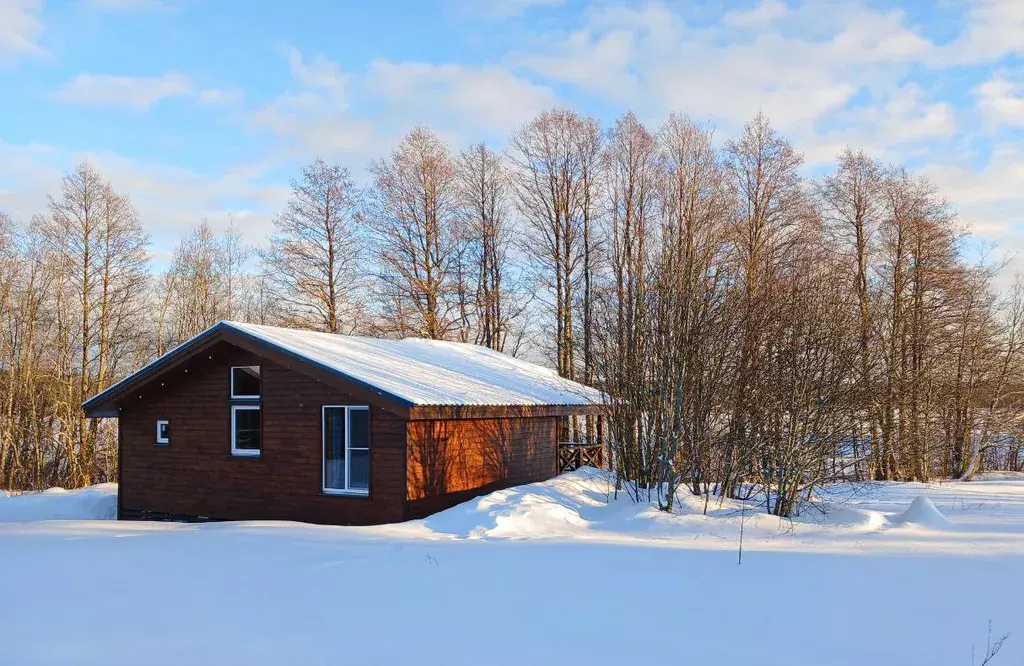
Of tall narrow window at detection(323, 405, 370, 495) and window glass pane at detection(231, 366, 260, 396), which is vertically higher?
window glass pane at detection(231, 366, 260, 396)

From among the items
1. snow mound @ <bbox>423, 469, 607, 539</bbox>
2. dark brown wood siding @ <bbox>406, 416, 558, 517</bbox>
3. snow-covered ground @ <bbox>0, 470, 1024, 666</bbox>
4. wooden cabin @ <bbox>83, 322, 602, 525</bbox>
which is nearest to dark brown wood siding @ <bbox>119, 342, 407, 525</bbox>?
wooden cabin @ <bbox>83, 322, 602, 525</bbox>

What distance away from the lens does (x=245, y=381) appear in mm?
12609

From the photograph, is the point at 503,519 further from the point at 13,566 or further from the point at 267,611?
the point at 13,566

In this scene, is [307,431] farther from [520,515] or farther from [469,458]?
[520,515]

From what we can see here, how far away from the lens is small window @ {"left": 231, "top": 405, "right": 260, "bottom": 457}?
12.5 meters

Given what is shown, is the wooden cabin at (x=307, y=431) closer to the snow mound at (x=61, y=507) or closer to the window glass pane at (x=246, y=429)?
the window glass pane at (x=246, y=429)

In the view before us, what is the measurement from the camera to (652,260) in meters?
11.7

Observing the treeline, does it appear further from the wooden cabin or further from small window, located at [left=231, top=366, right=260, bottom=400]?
small window, located at [left=231, top=366, right=260, bottom=400]

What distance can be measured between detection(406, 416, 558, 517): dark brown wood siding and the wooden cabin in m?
0.03

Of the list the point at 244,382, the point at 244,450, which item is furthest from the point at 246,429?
the point at 244,382

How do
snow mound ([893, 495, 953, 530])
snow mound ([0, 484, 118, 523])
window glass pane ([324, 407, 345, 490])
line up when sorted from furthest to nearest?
snow mound ([0, 484, 118, 523])
window glass pane ([324, 407, 345, 490])
snow mound ([893, 495, 953, 530])

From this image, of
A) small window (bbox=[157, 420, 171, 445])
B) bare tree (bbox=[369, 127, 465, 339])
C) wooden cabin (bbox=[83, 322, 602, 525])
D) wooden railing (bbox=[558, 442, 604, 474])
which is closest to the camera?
wooden cabin (bbox=[83, 322, 602, 525])

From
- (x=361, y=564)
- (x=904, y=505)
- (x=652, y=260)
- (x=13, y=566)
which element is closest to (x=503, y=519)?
(x=361, y=564)

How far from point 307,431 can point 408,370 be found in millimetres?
2398
